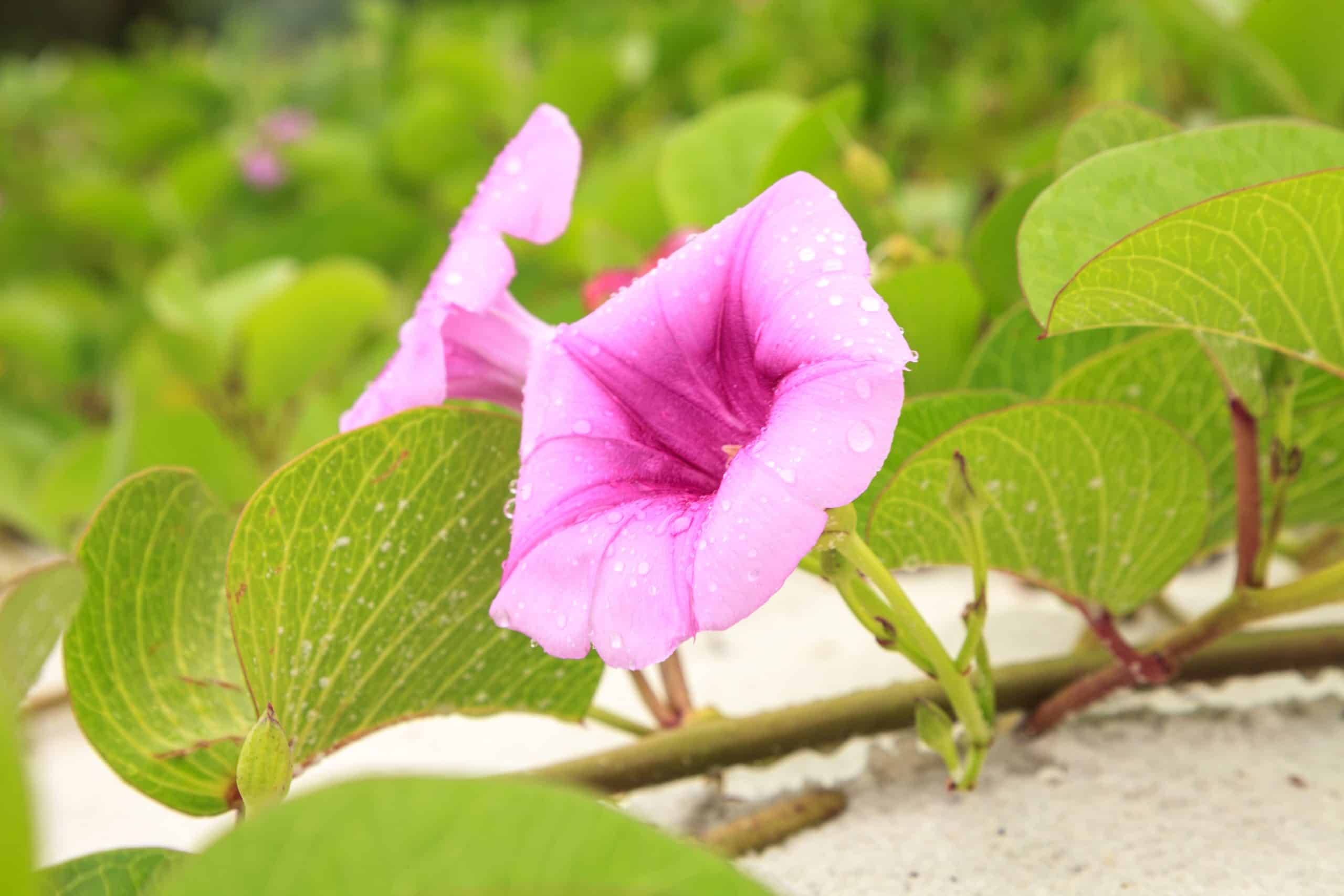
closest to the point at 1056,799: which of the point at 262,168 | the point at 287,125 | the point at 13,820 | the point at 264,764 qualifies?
the point at 264,764

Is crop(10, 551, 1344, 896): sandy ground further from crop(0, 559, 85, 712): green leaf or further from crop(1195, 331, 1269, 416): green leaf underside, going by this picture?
crop(1195, 331, 1269, 416): green leaf underside

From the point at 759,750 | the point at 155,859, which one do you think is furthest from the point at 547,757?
the point at 155,859

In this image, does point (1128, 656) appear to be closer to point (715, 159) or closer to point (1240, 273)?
point (1240, 273)

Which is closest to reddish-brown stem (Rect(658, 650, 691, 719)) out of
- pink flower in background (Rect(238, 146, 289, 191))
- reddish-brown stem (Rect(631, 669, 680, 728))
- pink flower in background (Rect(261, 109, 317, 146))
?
reddish-brown stem (Rect(631, 669, 680, 728))

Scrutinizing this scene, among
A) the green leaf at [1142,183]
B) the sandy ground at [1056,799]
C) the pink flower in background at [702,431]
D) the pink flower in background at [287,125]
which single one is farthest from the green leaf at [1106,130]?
the pink flower in background at [287,125]

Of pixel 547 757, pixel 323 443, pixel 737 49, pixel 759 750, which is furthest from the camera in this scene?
pixel 737 49

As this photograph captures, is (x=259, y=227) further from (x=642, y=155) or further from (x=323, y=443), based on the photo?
(x=323, y=443)
